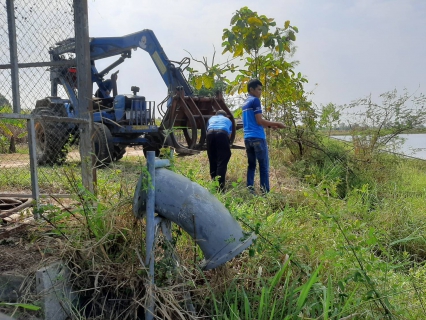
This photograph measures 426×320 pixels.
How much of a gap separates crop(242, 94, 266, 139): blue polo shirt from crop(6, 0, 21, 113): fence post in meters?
3.34

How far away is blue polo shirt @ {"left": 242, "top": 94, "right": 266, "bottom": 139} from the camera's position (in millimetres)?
5715

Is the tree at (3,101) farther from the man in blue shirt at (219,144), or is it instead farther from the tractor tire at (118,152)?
the tractor tire at (118,152)

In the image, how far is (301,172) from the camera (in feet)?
24.8

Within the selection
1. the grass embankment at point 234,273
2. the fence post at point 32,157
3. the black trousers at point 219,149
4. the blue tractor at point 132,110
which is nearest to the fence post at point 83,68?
Answer: the grass embankment at point 234,273

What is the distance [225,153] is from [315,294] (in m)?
3.62

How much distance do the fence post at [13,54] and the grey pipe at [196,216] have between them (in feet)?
5.39

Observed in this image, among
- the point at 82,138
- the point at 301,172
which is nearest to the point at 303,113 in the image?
the point at 301,172

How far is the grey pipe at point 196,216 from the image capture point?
2348 millimetres

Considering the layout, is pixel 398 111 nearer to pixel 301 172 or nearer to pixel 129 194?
pixel 301 172

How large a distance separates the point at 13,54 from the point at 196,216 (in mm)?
2164

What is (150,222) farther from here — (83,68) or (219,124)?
(219,124)

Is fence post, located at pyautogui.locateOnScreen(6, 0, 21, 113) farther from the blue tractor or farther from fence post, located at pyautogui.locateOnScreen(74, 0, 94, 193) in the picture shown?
the blue tractor

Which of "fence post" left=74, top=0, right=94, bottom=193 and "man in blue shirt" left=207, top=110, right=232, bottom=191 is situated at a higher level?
"fence post" left=74, top=0, right=94, bottom=193

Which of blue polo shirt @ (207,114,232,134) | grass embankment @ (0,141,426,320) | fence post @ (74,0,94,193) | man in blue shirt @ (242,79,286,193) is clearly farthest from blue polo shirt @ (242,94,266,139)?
fence post @ (74,0,94,193)
